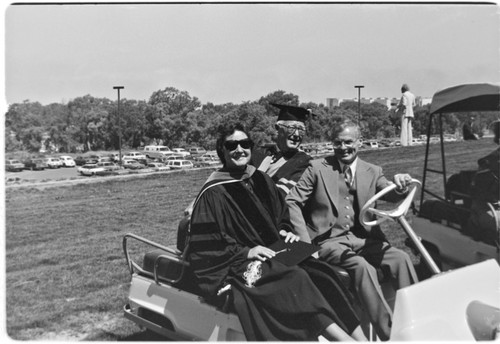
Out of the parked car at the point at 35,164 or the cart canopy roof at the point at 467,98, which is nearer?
the cart canopy roof at the point at 467,98

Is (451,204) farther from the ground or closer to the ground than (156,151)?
closer to the ground

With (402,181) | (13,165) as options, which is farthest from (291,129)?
(13,165)

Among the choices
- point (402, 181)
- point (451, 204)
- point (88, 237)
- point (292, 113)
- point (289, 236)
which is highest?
point (292, 113)

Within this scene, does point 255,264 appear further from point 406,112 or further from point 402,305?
point 406,112

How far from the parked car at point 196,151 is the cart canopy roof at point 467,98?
1.60 metres

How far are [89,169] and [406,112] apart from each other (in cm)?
320

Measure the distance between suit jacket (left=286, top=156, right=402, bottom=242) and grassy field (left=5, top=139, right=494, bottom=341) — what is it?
0.44 meters

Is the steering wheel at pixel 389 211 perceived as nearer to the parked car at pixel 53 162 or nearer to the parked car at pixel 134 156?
the parked car at pixel 134 156

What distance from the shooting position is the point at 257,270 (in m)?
2.93

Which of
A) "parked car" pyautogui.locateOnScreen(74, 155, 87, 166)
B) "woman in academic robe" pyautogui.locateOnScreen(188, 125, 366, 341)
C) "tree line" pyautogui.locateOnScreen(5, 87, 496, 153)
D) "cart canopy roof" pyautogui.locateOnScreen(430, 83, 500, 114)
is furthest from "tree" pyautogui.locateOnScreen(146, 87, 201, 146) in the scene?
"cart canopy roof" pyautogui.locateOnScreen(430, 83, 500, 114)

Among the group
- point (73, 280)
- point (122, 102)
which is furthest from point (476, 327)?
point (73, 280)

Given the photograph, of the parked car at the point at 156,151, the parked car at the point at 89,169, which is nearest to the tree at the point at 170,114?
the parked car at the point at 156,151

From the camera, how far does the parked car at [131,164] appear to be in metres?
4.68

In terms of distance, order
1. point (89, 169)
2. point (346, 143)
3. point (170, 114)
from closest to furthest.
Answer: point (346, 143) < point (170, 114) < point (89, 169)
